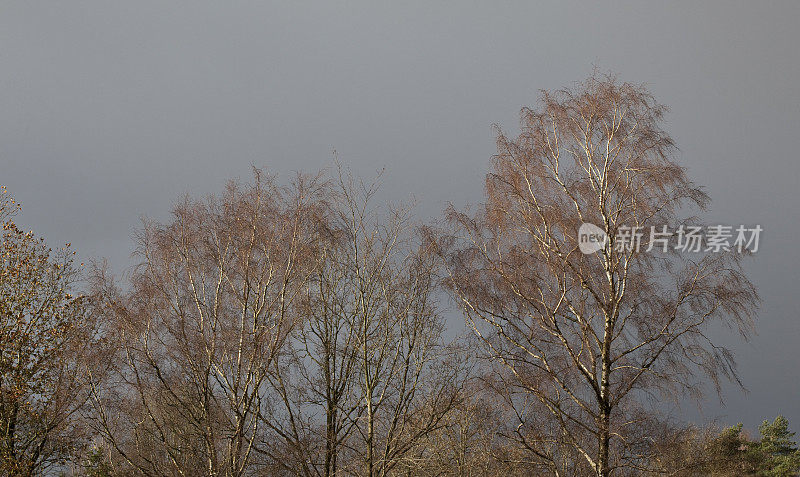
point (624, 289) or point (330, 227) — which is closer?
point (624, 289)

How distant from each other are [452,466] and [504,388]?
9.70ft

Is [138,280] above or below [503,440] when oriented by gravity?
above

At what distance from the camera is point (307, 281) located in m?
15.8

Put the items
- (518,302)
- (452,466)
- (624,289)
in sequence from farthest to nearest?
(452,466)
(518,302)
(624,289)

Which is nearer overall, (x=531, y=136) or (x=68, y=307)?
(x=531, y=136)

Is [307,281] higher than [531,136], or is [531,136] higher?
[531,136]

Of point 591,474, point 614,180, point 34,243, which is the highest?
point 614,180

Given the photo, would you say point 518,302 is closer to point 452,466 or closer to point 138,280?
point 452,466

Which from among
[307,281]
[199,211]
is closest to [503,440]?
[307,281]

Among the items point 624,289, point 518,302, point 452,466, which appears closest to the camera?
point 624,289

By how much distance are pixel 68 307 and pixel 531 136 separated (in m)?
12.2

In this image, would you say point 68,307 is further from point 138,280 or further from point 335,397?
point 335,397

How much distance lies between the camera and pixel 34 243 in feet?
55.9

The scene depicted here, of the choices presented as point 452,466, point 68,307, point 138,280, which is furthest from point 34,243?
point 452,466
